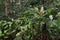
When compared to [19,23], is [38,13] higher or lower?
higher

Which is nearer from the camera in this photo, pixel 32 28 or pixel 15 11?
pixel 32 28

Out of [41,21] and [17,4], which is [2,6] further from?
[41,21]

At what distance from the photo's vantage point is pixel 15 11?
4.20 meters

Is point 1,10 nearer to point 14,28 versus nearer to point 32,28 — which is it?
point 14,28

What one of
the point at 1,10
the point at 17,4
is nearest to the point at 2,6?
the point at 1,10

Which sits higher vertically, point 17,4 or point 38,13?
point 38,13

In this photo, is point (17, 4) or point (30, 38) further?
point (17, 4)

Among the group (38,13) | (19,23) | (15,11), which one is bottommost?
(15,11)

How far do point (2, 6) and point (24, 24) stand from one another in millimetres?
1826

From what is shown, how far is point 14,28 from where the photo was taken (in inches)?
99.2

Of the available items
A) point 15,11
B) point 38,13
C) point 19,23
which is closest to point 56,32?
point 38,13

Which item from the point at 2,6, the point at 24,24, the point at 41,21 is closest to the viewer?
the point at 41,21

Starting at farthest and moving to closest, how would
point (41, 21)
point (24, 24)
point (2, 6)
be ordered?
point (2, 6) < point (24, 24) < point (41, 21)

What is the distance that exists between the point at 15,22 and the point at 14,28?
9 cm
